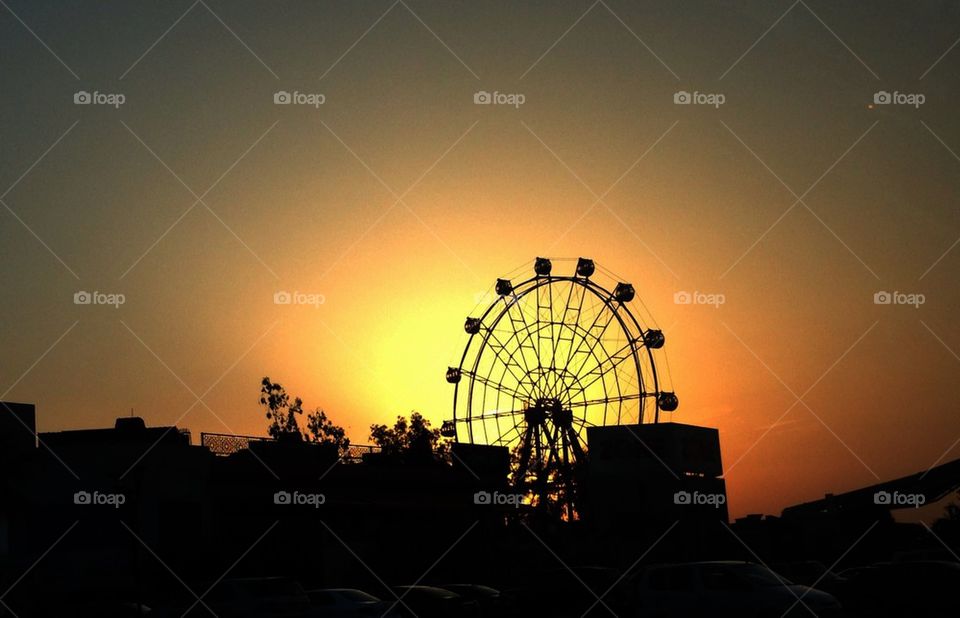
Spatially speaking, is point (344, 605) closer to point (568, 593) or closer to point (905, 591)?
point (568, 593)

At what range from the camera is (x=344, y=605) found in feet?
76.8

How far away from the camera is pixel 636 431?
7044 centimetres

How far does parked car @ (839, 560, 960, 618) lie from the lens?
20.4 m

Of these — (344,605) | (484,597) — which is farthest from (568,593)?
(344,605)

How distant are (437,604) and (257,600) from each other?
651 centimetres

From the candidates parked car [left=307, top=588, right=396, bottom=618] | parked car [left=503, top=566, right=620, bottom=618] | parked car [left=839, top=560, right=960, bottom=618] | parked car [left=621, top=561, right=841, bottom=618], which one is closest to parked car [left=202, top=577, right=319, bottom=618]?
parked car [left=307, top=588, right=396, bottom=618]

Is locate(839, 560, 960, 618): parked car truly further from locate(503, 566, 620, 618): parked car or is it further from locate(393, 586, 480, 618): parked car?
locate(393, 586, 480, 618): parked car

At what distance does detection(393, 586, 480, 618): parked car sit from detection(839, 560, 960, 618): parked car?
9.99m

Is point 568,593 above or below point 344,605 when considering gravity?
above

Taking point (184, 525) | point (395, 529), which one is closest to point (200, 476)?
point (184, 525)

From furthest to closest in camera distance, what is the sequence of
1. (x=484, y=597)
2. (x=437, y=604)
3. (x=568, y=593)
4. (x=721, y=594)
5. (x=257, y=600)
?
(x=484, y=597) → (x=437, y=604) → (x=568, y=593) → (x=257, y=600) → (x=721, y=594)

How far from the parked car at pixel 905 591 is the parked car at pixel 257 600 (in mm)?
11002

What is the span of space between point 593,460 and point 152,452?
37.1 metres

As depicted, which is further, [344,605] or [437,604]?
[437,604]
